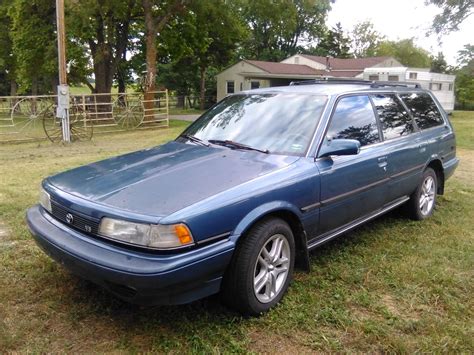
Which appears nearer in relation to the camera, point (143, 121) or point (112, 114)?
point (112, 114)

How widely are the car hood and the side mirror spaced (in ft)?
1.00

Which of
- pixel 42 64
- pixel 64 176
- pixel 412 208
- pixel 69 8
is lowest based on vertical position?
pixel 412 208

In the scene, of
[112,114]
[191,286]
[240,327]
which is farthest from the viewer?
[112,114]

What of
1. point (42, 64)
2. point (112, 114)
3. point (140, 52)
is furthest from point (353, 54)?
point (112, 114)

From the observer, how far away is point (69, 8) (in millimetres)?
19047

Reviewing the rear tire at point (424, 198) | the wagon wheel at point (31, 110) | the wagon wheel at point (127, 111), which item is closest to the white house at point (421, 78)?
the wagon wheel at point (127, 111)

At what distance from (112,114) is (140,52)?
38.6 feet

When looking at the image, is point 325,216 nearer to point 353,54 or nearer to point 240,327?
point 240,327

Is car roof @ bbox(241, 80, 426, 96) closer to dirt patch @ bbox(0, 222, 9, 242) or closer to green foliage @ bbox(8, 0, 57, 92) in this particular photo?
dirt patch @ bbox(0, 222, 9, 242)

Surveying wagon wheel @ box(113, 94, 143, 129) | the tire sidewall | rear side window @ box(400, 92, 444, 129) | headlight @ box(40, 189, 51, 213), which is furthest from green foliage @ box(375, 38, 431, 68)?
headlight @ box(40, 189, 51, 213)

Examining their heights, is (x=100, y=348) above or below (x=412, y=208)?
below

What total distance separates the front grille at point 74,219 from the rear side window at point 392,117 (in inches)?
116

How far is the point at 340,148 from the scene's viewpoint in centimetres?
344

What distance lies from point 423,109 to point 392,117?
3.09 ft
